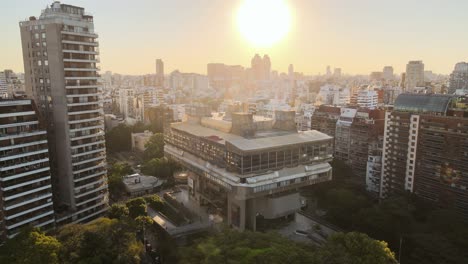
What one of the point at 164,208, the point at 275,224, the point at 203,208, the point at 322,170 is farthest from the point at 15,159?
the point at 322,170

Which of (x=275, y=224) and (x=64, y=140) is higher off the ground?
(x=64, y=140)

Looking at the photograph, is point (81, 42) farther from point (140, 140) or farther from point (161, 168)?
point (140, 140)

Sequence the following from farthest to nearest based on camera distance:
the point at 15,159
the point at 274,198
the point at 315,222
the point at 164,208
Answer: the point at 164,208
the point at 315,222
the point at 274,198
the point at 15,159

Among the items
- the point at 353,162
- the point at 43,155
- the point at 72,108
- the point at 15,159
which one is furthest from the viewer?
the point at 353,162

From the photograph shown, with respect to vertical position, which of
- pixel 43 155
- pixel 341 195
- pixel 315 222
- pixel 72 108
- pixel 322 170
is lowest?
pixel 315 222

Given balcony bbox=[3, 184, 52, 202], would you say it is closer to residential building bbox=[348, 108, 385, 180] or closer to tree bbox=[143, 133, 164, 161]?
tree bbox=[143, 133, 164, 161]

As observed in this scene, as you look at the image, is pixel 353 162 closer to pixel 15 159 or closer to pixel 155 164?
pixel 155 164

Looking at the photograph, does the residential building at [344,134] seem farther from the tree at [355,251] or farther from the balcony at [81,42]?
the balcony at [81,42]

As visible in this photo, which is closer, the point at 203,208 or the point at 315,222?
the point at 315,222
